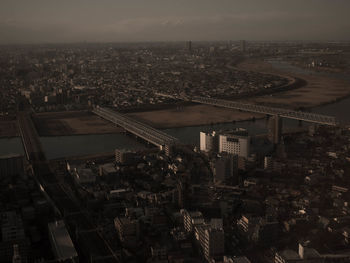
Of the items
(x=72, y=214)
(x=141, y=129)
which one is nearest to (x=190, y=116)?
(x=141, y=129)

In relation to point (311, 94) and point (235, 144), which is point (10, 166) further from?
point (311, 94)

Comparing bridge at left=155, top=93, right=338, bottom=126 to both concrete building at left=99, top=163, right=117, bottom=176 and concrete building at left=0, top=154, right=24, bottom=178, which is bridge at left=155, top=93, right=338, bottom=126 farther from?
concrete building at left=0, top=154, right=24, bottom=178

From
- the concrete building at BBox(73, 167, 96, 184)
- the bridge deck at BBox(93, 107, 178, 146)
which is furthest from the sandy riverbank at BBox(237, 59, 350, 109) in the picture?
the concrete building at BBox(73, 167, 96, 184)

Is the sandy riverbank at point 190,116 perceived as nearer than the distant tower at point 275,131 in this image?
No

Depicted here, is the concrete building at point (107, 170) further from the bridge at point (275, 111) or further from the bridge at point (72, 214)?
the bridge at point (275, 111)

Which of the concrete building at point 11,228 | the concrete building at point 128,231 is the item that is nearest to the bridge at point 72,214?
the concrete building at point 128,231
